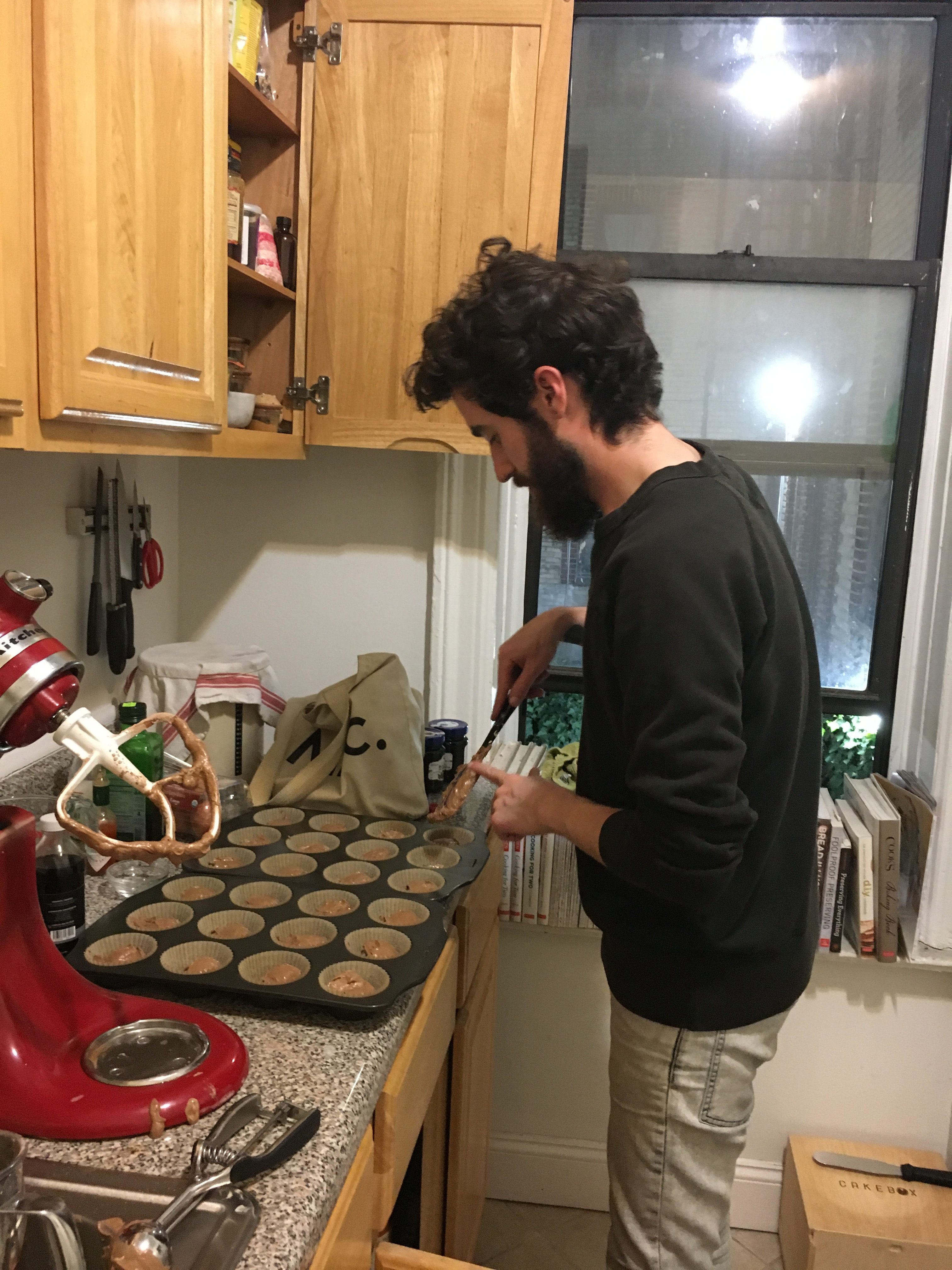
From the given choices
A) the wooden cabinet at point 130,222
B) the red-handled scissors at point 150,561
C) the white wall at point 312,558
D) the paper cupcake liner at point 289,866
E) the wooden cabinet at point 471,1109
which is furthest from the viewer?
the white wall at point 312,558

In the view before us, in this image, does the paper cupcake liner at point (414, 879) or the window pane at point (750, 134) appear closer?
the paper cupcake liner at point (414, 879)

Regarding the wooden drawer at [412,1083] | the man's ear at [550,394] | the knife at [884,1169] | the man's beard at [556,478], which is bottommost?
the knife at [884,1169]

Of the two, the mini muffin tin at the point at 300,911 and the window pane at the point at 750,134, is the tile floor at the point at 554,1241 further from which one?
the window pane at the point at 750,134

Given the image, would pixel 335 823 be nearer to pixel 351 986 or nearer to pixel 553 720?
pixel 351 986

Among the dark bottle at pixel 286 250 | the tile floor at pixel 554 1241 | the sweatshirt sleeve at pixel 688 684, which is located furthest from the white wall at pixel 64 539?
the tile floor at pixel 554 1241

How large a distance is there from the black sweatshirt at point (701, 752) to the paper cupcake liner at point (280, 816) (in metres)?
0.55

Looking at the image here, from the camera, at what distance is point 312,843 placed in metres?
A: 1.51

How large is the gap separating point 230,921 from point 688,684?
0.66m

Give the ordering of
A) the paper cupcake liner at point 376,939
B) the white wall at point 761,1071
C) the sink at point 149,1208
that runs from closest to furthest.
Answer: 1. the sink at point 149,1208
2. the paper cupcake liner at point 376,939
3. the white wall at point 761,1071

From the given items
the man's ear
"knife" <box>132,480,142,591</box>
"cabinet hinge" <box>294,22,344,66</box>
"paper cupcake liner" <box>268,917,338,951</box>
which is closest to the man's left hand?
"paper cupcake liner" <box>268,917,338,951</box>

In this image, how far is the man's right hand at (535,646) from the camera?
1626 mm

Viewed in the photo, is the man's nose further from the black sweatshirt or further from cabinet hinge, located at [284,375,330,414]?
cabinet hinge, located at [284,375,330,414]

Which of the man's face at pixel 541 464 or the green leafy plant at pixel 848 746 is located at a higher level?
the man's face at pixel 541 464

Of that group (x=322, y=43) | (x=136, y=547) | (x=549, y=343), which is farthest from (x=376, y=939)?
(x=322, y=43)
